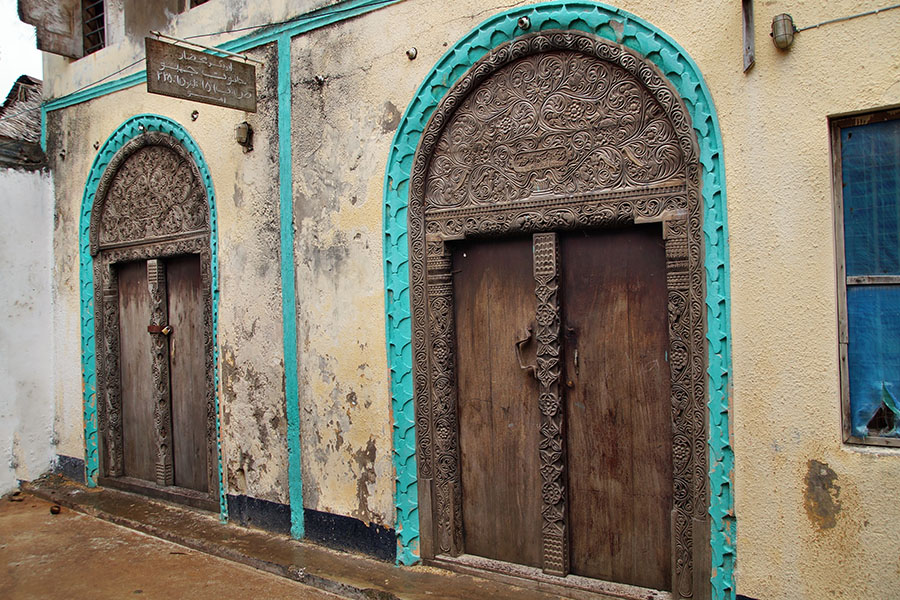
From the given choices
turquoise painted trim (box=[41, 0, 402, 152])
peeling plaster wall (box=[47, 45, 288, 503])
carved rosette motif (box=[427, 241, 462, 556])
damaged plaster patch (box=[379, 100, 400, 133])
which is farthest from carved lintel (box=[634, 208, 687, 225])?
peeling plaster wall (box=[47, 45, 288, 503])

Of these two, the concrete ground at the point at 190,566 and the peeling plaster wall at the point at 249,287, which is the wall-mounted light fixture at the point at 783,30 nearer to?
the concrete ground at the point at 190,566

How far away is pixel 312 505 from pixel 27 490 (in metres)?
3.41

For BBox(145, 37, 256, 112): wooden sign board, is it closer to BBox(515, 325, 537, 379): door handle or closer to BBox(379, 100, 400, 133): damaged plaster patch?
BBox(379, 100, 400, 133): damaged plaster patch

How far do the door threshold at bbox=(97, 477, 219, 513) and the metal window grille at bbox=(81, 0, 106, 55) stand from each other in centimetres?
402

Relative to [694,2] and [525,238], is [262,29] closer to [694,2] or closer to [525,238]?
[525,238]

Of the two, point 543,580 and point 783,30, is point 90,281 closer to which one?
point 543,580

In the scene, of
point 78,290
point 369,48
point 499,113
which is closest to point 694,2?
point 499,113

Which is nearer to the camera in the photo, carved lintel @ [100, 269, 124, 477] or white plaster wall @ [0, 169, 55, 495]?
carved lintel @ [100, 269, 124, 477]

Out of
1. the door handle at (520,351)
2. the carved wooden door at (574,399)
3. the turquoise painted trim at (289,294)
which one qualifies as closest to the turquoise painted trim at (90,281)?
the turquoise painted trim at (289,294)

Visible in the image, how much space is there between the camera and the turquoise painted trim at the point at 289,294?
466cm

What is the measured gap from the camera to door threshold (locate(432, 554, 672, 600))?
11.5ft

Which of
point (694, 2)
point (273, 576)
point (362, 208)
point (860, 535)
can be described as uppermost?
point (694, 2)

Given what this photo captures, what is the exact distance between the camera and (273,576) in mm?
4246

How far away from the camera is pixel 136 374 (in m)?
6.05
